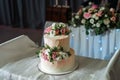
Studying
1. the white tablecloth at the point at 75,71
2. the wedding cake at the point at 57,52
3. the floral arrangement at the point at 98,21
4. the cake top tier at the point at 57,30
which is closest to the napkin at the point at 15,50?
the white tablecloth at the point at 75,71

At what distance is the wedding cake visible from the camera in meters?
1.75

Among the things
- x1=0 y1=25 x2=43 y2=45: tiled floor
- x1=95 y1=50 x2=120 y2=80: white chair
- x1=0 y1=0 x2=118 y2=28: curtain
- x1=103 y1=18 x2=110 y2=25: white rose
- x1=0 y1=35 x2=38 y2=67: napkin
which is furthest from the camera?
x1=0 y1=0 x2=118 y2=28: curtain

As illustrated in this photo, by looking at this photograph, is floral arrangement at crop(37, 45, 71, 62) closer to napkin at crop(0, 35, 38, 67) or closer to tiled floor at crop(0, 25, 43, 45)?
napkin at crop(0, 35, 38, 67)

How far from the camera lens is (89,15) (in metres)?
2.89

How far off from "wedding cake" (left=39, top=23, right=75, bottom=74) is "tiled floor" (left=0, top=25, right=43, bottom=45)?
321 centimetres

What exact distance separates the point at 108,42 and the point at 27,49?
1039 mm

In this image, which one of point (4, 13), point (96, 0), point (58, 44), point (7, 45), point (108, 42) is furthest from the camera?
point (4, 13)

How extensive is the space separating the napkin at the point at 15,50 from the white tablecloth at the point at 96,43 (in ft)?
2.19

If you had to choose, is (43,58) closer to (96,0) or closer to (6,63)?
(6,63)

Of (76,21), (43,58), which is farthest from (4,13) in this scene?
(43,58)

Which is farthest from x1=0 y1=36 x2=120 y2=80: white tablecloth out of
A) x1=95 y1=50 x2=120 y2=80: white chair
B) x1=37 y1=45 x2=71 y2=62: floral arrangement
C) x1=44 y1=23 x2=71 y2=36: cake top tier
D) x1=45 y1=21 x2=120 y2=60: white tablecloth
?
x1=45 y1=21 x2=120 y2=60: white tablecloth

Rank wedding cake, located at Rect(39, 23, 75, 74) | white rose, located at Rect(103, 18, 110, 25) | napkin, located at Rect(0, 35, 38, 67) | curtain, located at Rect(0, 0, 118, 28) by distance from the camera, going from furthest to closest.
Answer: curtain, located at Rect(0, 0, 118, 28)
white rose, located at Rect(103, 18, 110, 25)
napkin, located at Rect(0, 35, 38, 67)
wedding cake, located at Rect(39, 23, 75, 74)

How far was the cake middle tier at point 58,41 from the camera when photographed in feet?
5.73

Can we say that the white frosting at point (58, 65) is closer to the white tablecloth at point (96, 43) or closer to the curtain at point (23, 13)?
the white tablecloth at point (96, 43)
